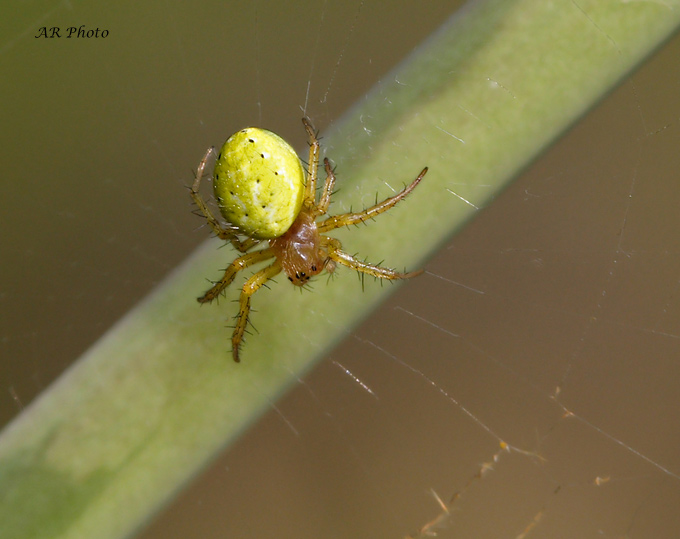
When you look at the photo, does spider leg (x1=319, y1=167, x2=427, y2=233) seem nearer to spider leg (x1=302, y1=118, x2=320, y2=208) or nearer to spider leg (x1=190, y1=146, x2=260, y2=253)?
spider leg (x1=302, y1=118, x2=320, y2=208)

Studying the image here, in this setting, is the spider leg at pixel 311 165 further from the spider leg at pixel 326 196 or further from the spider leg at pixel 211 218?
the spider leg at pixel 211 218

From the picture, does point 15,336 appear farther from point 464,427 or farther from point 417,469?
point 464,427

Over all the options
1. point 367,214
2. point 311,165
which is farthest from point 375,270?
point 311,165

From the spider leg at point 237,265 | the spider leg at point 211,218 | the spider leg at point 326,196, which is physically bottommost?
the spider leg at point 237,265

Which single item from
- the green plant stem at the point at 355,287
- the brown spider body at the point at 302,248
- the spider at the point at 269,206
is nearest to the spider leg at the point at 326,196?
the spider at the point at 269,206

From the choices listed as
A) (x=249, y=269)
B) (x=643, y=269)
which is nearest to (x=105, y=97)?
(x=249, y=269)

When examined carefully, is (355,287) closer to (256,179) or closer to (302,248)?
(256,179)
